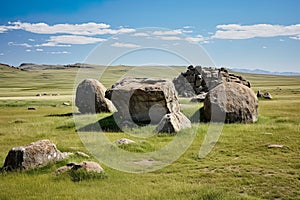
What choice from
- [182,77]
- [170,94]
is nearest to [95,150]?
[170,94]

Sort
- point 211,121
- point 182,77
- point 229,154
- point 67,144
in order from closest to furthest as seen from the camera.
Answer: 1. point 229,154
2. point 67,144
3. point 211,121
4. point 182,77

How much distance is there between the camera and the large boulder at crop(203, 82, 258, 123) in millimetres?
27797

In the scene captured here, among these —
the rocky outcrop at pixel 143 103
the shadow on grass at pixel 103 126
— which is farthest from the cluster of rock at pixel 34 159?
the rocky outcrop at pixel 143 103

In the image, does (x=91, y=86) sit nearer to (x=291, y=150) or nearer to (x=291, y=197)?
(x=291, y=150)

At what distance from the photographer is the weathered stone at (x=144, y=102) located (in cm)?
2773

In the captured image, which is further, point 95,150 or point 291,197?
point 95,150

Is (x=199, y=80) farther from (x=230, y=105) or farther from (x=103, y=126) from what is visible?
(x=103, y=126)

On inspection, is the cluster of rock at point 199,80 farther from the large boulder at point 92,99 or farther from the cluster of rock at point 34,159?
the cluster of rock at point 34,159

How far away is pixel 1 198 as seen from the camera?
11.3 m

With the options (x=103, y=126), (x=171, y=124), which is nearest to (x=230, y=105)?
(x=171, y=124)

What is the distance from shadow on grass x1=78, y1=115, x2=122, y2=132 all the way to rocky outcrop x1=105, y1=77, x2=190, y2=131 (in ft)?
2.04

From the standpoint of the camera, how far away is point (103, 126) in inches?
1091

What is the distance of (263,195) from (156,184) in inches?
149

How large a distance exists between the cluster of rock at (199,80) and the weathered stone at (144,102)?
119 feet
